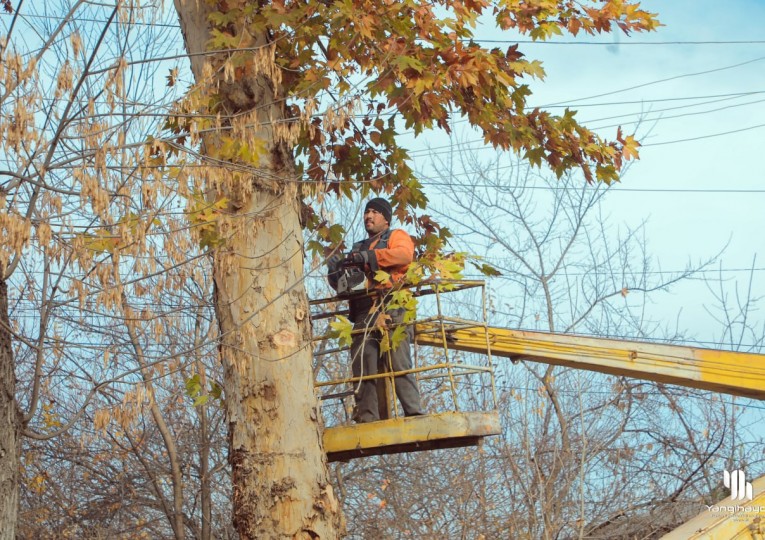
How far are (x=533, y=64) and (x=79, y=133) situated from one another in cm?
442

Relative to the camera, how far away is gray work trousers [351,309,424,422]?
8.38m

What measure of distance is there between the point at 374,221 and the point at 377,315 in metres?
0.90

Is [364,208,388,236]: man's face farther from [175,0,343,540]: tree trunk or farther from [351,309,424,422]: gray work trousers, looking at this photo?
[175,0,343,540]: tree trunk

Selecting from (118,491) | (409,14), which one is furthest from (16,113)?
(118,491)

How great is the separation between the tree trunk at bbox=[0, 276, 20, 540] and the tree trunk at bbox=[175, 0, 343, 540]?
160cm

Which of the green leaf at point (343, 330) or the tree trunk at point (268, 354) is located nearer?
the tree trunk at point (268, 354)

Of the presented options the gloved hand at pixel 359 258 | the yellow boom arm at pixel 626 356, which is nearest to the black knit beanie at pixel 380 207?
the gloved hand at pixel 359 258

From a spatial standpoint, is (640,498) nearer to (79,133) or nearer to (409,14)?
(409,14)

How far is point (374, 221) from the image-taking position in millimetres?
8805

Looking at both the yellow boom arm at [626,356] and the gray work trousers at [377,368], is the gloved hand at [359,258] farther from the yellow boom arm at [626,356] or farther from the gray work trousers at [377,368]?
the yellow boom arm at [626,356]

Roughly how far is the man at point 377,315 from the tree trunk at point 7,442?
265 centimetres

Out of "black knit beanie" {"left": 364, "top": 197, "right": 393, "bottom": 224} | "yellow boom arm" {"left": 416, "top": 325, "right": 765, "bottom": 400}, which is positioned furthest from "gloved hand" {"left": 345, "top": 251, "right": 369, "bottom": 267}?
"yellow boom arm" {"left": 416, "top": 325, "right": 765, "bottom": 400}

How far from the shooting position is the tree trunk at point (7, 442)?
288 inches

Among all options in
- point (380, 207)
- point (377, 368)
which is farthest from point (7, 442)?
point (380, 207)
